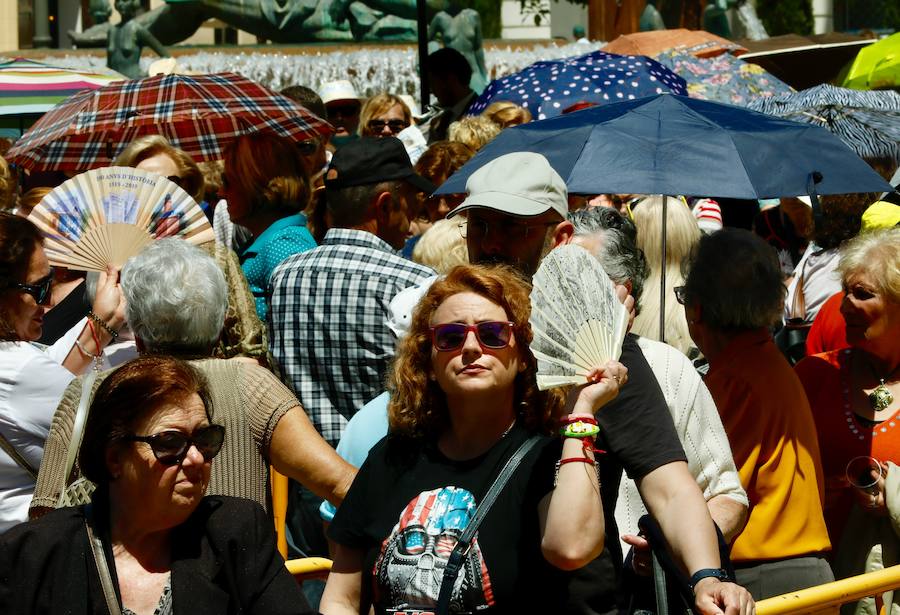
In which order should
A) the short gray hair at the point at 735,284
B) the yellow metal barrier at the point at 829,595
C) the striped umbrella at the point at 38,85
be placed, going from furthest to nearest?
the striped umbrella at the point at 38,85, the short gray hair at the point at 735,284, the yellow metal barrier at the point at 829,595

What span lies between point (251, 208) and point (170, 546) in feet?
11.1

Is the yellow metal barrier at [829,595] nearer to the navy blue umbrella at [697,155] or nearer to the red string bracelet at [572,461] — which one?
the red string bracelet at [572,461]

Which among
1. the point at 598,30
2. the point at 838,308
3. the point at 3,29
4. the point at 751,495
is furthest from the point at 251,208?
the point at 3,29

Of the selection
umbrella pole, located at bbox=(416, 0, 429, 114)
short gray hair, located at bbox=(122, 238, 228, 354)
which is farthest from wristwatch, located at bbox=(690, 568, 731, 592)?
umbrella pole, located at bbox=(416, 0, 429, 114)

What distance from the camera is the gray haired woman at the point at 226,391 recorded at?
392cm

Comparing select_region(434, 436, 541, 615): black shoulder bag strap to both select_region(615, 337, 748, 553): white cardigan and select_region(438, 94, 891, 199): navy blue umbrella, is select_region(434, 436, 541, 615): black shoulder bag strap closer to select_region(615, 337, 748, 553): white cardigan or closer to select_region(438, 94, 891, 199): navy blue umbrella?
select_region(615, 337, 748, 553): white cardigan

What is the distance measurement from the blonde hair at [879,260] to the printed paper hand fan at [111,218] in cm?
230

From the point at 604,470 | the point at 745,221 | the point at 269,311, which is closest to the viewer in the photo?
the point at 604,470

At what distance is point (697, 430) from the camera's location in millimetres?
3783

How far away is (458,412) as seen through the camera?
350cm

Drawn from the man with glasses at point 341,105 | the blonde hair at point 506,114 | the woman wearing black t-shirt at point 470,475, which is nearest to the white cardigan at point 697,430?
the woman wearing black t-shirt at point 470,475

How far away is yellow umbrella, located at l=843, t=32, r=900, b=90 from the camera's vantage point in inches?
408

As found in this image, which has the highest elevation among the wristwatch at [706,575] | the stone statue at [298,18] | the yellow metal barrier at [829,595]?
the stone statue at [298,18]

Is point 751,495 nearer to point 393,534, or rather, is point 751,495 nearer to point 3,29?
point 393,534
